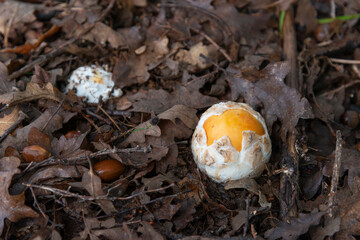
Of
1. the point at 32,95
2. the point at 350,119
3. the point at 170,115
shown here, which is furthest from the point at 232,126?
the point at 32,95

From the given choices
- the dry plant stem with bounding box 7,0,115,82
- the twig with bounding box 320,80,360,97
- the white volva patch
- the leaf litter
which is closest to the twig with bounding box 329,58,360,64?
the leaf litter

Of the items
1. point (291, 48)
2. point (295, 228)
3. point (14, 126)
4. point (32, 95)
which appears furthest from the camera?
point (291, 48)

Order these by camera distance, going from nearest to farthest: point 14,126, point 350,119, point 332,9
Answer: point 14,126 → point 350,119 → point 332,9

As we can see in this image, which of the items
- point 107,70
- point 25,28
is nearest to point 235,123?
point 107,70

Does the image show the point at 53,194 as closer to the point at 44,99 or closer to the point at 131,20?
the point at 44,99

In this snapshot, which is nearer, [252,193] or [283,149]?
[252,193]

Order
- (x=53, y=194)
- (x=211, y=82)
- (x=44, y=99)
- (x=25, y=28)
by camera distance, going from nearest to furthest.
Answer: (x=53, y=194) → (x=44, y=99) → (x=211, y=82) → (x=25, y=28)

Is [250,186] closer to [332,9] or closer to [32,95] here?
[32,95]

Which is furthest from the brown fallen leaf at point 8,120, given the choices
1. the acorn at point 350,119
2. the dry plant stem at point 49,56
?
the acorn at point 350,119
